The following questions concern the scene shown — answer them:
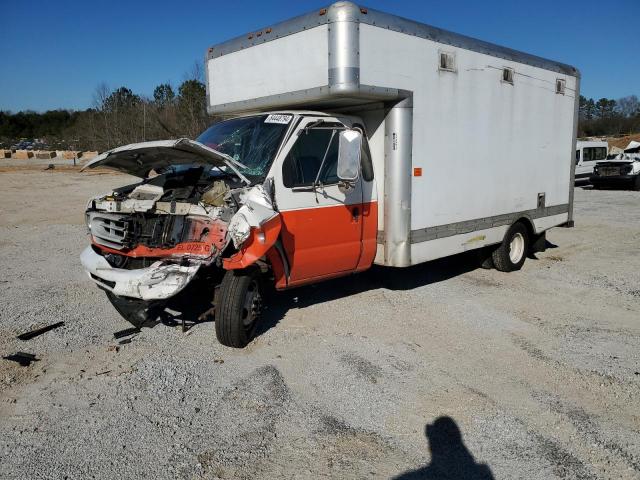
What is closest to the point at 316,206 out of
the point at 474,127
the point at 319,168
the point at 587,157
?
the point at 319,168

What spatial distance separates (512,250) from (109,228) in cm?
604

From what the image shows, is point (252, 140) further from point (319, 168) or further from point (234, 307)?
point (234, 307)

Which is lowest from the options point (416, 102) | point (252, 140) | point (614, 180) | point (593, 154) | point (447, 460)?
point (447, 460)

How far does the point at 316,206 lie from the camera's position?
5.43 metres

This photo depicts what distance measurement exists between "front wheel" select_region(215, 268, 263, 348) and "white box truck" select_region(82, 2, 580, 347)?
0.01 meters

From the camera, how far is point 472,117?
6848 millimetres

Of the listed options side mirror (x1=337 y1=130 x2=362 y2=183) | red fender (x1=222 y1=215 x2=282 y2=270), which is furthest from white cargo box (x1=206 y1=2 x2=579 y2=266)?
red fender (x1=222 y1=215 x2=282 y2=270)

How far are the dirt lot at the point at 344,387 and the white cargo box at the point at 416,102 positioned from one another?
3.64ft

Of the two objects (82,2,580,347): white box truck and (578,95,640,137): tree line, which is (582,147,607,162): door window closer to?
(82,2,580,347): white box truck

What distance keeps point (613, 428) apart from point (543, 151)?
549cm

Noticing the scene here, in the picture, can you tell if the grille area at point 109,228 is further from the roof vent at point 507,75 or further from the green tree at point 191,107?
the green tree at point 191,107

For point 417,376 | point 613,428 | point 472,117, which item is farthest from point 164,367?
point 472,117

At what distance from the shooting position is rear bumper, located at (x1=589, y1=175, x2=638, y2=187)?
74.6 feet

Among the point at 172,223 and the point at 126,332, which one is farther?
the point at 126,332
